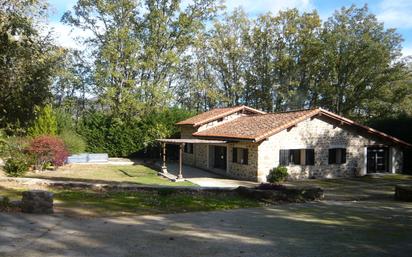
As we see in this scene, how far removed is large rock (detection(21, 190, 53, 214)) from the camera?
10.3 m

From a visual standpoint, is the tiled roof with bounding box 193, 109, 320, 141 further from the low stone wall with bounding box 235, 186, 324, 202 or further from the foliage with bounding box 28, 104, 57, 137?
the foliage with bounding box 28, 104, 57, 137

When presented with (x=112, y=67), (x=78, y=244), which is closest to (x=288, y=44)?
(x=112, y=67)

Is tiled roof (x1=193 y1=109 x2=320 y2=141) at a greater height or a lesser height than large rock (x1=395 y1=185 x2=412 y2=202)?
greater

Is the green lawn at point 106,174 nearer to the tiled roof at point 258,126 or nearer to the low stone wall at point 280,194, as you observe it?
the tiled roof at point 258,126

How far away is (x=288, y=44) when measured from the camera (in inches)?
1884

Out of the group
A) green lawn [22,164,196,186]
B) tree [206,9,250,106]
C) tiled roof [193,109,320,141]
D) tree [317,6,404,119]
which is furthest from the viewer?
tree [206,9,250,106]

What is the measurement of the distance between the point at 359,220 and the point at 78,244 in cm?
807

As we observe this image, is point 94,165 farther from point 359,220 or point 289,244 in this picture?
point 289,244

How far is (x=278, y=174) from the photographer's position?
23500mm

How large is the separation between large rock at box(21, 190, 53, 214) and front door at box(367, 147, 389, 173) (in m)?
23.6

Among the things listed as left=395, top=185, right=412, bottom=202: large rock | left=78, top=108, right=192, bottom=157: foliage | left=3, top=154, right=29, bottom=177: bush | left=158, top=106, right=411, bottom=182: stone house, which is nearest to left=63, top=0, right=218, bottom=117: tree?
left=78, top=108, right=192, bottom=157: foliage

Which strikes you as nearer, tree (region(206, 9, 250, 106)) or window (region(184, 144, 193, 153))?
window (region(184, 144, 193, 153))

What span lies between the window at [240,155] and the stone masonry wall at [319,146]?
1462 millimetres

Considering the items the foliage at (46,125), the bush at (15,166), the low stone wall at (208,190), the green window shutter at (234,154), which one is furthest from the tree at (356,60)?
the bush at (15,166)
